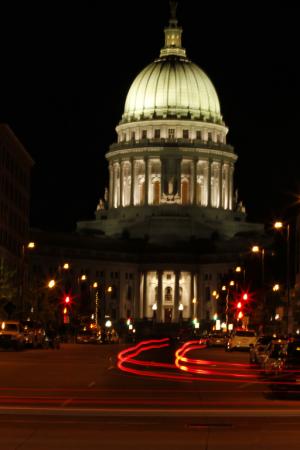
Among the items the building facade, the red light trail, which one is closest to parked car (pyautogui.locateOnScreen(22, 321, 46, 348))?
the red light trail

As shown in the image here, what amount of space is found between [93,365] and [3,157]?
80107mm

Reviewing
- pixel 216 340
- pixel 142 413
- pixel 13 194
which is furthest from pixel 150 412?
pixel 13 194

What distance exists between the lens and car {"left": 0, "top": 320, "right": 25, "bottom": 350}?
87.2 m

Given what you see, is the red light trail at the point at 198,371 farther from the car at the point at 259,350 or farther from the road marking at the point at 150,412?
the road marking at the point at 150,412

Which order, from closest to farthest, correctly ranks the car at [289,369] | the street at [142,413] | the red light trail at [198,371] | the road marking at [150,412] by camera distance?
the street at [142,413] → the road marking at [150,412] → the car at [289,369] → the red light trail at [198,371]

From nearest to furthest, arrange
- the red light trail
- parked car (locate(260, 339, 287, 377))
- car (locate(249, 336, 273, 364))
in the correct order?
parked car (locate(260, 339, 287, 377)) → the red light trail → car (locate(249, 336, 273, 364))

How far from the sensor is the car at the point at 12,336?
286 feet

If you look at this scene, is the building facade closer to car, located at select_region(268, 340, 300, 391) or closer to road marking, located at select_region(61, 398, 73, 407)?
car, located at select_region(268, 340, 300, 391)

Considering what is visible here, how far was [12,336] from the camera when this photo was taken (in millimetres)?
87438

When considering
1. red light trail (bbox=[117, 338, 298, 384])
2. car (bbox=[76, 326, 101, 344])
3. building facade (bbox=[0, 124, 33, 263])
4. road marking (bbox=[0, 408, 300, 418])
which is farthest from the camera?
building facade (bbox=[0, 124, 33, 263])

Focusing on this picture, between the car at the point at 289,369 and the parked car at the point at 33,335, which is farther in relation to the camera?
the parked car at the point at 33,335

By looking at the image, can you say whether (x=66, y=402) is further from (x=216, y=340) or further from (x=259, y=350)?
(x=216, y=340)

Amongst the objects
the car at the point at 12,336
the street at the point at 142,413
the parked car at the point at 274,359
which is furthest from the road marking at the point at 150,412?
the car at the point at 12,336

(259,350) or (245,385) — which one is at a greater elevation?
(259,350)
